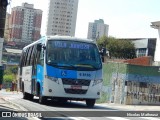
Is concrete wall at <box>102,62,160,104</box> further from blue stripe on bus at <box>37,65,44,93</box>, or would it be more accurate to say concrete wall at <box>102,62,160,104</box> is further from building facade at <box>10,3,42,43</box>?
building facade at <box>10,3,42,43</box>

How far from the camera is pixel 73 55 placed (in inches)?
732

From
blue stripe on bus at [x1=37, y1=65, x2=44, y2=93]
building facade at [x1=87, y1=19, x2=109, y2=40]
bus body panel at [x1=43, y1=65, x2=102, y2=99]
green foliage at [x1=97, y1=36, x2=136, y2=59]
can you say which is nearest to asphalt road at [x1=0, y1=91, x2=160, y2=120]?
bus body panel at [x1=43, y1=65, x2=102, y2=99]

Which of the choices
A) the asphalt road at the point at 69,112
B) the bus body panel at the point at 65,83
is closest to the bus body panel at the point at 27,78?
the asphalt road at the point at 69,112

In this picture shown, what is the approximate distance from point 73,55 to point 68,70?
812mm

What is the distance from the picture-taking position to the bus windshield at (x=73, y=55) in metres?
18.4

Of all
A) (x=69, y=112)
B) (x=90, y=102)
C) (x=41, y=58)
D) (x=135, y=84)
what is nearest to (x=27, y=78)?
(x=41, y=58)

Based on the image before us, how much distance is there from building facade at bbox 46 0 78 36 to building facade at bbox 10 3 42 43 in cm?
498

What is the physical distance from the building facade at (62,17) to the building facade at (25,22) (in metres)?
4.98

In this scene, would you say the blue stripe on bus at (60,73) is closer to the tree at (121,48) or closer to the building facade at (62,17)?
the tree at (121,48)

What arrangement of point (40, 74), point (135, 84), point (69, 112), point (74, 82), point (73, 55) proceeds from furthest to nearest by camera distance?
point (135, 84), point (40, 74), point (73, 55), point (74, 82), point (69, 112)

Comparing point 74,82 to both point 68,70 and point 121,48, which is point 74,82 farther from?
point 121,48

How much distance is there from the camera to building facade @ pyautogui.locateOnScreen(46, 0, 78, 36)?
436ft

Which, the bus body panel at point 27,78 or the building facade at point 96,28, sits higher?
the building facade at point 96,28

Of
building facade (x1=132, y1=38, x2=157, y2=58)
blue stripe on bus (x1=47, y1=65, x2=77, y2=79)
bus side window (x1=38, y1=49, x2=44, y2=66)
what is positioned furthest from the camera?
building facade (x1=132, y1=38, x2=157, y2=58)
